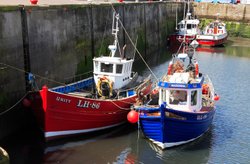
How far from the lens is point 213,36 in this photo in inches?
1489

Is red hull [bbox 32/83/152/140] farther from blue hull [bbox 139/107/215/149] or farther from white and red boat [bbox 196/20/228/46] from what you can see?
white and red boat [bbox 196/20/228/46]

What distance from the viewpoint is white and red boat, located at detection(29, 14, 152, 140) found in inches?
512

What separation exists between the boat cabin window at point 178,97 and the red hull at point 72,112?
6.71ft

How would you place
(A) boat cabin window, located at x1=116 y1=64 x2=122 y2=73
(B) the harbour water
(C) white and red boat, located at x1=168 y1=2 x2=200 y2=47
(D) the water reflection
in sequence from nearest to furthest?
(D) the water reflection → (B) the harbour water → (A) boat cabin window, located at x1=116 y1=64 x2=122 y2=73 → (C) white and red boat, located at x1=168 y1=2 x2=200 y2=47

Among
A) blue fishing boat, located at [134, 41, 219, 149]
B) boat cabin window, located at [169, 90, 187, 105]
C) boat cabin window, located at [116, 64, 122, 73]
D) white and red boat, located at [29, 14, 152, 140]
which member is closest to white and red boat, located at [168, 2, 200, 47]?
white and red boat, located at [29, 14, 152, 140]

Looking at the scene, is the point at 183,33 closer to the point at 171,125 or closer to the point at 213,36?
the point at 213,36

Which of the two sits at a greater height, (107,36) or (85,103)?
(107,36)

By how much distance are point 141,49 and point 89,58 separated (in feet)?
36.7

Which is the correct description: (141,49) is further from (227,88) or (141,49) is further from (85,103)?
(85,103)

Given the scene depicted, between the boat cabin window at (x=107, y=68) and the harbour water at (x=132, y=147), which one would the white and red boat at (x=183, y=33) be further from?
the boat cabin window at (x=107, y=68)

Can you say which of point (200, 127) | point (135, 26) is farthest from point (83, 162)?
point (135, 26)

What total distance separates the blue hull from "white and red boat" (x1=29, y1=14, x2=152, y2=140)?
1623 mm

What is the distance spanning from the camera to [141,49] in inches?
1180

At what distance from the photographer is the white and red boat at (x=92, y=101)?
12992mm
